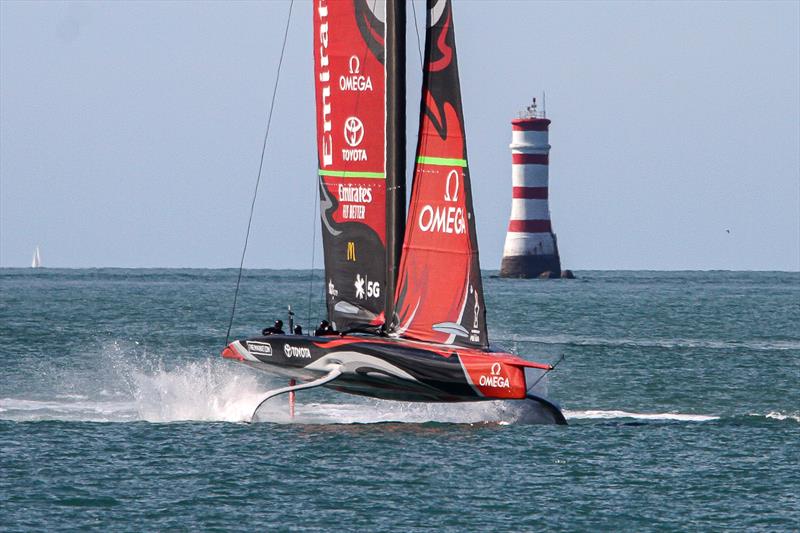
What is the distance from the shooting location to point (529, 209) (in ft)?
351

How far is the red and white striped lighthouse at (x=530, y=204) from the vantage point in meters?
105

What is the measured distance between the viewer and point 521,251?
11256 cm

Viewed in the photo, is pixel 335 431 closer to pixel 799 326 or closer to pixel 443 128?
pixel 443 128

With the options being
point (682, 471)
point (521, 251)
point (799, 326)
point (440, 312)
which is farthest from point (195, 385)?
point (521, 251)

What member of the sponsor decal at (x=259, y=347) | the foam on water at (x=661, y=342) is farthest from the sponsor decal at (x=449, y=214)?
the foam on water at (x=661, y=342)

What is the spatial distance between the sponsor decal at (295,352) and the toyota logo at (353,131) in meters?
3.62

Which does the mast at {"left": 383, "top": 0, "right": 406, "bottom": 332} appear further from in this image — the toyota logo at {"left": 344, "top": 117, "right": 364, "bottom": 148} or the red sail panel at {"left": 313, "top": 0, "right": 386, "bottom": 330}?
the toyota logo at {"left": 344, "top": 117, "right": 364, "bottom": 148}

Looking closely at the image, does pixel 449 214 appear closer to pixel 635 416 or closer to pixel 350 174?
pixel 350 174

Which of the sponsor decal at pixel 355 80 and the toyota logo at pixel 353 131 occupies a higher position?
the sponsor decal at pixel 355 80

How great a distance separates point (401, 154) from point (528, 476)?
655cm

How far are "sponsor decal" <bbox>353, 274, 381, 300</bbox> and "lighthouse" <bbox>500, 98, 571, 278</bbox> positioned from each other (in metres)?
80.0

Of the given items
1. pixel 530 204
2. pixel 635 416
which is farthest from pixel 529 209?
pixel 635 416

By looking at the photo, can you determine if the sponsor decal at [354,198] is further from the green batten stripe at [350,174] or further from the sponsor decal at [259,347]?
the sponsor decal at [259,347]

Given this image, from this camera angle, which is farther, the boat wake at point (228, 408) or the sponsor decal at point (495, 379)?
the boat wake at point (228, 408)
